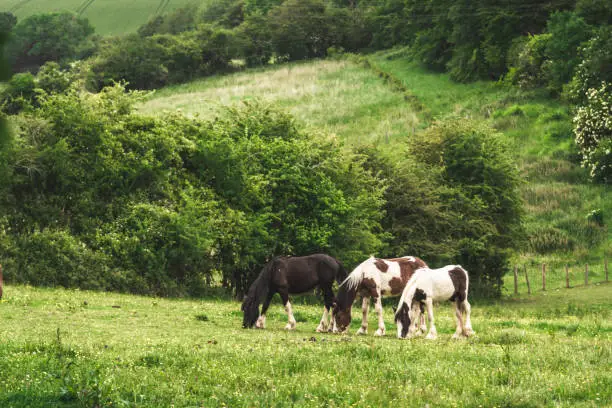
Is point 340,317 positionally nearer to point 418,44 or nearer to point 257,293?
point 257,293

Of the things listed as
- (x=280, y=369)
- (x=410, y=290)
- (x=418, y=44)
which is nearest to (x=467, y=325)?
(x=410, y=290)

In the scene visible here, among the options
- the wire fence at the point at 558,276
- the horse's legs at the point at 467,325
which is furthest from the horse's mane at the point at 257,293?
the wire fence at the point at 558,276

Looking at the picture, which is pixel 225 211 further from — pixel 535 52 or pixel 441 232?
pixel 535 52

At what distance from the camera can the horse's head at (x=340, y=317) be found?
1975cm

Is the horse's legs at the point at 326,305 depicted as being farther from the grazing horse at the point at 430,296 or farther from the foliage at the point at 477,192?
the foliage at the point at 477,192

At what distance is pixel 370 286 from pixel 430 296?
196 cm

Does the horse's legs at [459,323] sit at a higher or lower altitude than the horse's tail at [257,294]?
lower

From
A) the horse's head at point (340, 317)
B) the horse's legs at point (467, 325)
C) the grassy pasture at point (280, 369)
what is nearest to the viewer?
the grassy pasture at point (280, 369)

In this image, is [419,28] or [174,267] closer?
[174,267]

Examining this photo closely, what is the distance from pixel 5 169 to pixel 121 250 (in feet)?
18.5

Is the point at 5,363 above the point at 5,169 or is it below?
below

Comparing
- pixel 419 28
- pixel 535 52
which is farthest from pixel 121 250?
pixel 419 28

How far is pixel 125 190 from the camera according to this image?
35.2 metres

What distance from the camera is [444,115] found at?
80062mm
